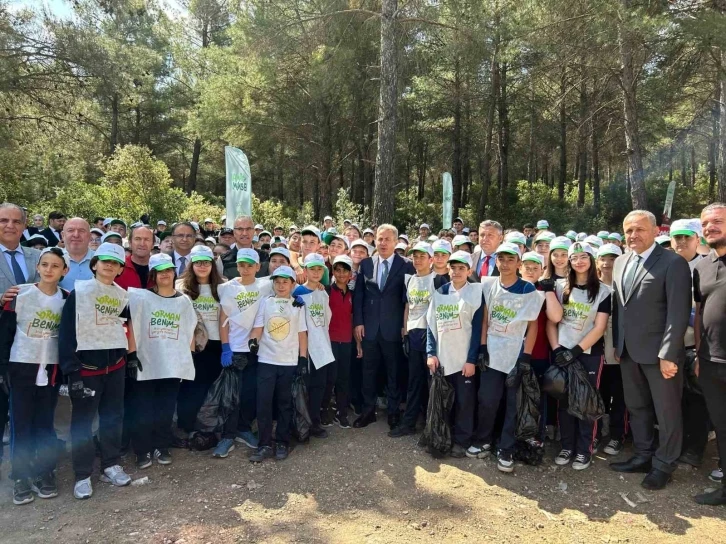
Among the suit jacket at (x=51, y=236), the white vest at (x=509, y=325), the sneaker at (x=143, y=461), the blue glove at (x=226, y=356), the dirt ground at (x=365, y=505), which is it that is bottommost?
the dirt ground at (x=365, y=505)

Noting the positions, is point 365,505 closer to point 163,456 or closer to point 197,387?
point 163,456

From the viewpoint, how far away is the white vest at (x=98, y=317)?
11.9 ft

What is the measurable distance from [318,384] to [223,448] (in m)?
1.05

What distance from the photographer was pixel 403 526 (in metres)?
3.43

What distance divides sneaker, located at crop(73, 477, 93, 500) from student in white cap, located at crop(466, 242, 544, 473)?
319 cm

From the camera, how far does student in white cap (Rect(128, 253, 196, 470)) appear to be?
13.5 ft

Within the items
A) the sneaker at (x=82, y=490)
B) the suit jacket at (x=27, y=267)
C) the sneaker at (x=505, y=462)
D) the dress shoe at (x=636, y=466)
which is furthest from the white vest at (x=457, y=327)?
the suit jacket at (x=27, y=267)

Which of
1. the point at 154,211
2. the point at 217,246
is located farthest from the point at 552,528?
A: the point at 154,211

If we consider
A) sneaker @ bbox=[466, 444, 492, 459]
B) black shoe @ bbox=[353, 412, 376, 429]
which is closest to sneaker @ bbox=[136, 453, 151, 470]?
black shoe @ bbox=[353, 412, 376, 429]

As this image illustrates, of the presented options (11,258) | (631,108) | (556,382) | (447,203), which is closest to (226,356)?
(11,258)

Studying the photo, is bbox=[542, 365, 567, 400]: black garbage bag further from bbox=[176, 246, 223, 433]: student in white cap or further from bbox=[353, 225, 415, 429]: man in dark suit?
bbox=[176, 246, 223, 433]: student in white cap

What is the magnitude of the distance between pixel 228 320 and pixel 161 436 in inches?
46.5

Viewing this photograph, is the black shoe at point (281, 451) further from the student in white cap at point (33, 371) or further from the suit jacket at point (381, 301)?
the student in white cap at point (33, 371)

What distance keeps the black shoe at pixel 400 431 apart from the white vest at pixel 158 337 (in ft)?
6.75
